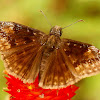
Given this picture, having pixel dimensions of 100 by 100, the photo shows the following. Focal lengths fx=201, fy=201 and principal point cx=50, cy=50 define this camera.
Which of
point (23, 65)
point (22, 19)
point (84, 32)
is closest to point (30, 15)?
point (22, 19)

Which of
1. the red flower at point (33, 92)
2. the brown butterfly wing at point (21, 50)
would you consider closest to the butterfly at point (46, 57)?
the brown butterfly wing at point (21, 50)

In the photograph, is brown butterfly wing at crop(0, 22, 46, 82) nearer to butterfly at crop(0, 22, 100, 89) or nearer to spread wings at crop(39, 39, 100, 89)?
butterfly at crop(0, 22, 100, 89)

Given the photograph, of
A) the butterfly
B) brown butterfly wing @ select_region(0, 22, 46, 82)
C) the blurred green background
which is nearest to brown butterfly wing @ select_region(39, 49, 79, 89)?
the butterfly

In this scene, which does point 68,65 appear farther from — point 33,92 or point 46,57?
point 33,92

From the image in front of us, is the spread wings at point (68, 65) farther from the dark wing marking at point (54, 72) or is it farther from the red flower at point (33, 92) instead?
the red flower at point (33, 92)

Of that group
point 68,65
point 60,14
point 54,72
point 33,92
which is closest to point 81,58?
point 68,65

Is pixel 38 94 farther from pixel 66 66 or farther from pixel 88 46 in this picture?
pixel 88 46

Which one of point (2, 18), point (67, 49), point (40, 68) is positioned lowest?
point (40, 68)
